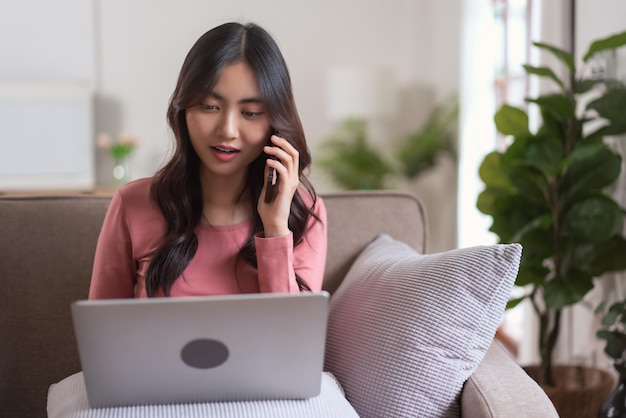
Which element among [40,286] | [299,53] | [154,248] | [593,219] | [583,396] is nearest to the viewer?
[154,248]

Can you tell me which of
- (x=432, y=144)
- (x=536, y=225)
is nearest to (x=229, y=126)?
(x=536, y=225)

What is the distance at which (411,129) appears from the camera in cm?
647

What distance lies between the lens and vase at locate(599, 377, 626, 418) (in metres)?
2.34

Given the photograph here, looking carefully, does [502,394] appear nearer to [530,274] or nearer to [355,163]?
[530,274]

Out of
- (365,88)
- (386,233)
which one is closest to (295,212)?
(386,233)

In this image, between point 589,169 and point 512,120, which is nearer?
point 589,169

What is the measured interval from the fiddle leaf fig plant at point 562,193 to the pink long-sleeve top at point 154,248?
115 cm

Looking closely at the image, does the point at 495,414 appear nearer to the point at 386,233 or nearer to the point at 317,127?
the point at 386,233

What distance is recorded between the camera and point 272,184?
1.71 metres

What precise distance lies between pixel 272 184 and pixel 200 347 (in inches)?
19.2

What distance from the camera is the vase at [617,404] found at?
2342mm

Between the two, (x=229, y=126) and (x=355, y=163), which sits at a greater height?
(x=229, y=126)

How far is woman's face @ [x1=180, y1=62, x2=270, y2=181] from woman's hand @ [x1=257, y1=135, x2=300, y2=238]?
0.05 m

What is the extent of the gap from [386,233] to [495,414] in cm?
78
